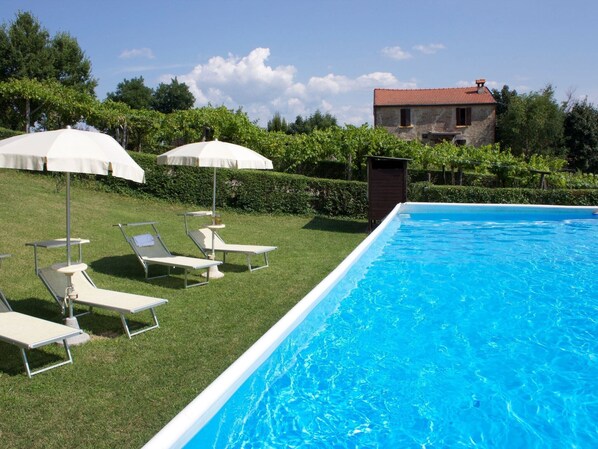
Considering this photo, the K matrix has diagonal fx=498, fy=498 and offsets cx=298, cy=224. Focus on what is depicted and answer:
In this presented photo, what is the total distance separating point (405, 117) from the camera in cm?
4497

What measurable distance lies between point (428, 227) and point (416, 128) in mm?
30925

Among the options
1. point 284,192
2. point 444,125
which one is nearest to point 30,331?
point 284,192

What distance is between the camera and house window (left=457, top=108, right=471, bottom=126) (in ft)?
145

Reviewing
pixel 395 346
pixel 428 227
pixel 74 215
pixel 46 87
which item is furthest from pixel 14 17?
pixel 395 346

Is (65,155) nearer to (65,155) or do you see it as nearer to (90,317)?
(65,155)

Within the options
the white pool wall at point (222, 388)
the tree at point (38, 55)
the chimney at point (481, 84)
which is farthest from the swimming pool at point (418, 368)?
the chimney at point (481, 84)

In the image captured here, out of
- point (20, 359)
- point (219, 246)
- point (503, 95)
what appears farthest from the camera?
point (503, 95)

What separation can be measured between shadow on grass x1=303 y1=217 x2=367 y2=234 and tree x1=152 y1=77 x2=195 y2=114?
58867 mm

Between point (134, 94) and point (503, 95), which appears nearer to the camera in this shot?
Result: point (503, 95)

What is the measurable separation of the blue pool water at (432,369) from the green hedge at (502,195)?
9.32 meters

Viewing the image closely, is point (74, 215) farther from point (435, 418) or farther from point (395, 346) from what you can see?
point (435, 418)

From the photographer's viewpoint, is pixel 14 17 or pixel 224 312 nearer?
pixel 224 312

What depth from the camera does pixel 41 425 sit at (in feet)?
12.3

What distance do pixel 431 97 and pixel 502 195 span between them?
95.2 feet
